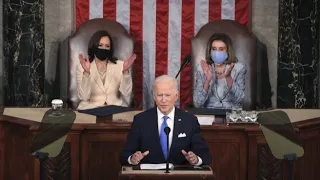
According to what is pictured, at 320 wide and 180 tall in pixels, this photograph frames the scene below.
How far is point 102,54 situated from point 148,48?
2.80 feet

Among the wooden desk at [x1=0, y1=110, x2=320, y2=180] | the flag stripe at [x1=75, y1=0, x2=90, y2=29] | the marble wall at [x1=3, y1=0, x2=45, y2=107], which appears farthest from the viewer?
the flag stripe at [x1=75, y1=0, x2=90, y2=29]

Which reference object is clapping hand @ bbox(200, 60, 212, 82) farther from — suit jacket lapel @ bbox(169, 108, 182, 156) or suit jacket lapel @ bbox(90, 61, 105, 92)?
suit jacket lapel @ bbox(169, 108, 182, 156)

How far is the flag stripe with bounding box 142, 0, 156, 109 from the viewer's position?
7.60 meters

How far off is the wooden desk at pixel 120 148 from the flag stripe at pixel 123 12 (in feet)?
7.91

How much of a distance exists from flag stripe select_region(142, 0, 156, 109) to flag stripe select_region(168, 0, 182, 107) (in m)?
0.19

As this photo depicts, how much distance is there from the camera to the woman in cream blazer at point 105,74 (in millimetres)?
6914

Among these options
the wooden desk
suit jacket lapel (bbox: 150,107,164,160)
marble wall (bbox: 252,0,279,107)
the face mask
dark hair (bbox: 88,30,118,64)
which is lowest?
the wooden desk

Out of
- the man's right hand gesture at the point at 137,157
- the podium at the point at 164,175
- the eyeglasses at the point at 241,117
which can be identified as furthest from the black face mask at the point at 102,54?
the podium at the point at 164,175

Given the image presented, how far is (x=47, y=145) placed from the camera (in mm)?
4352

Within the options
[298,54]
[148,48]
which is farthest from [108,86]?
[298,54]

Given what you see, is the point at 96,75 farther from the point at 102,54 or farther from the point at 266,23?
the point at 266,23

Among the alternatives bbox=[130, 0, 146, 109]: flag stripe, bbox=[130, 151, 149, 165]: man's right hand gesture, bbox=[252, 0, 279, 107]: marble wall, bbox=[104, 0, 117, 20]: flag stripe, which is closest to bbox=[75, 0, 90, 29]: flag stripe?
bbox=[104, 0, 117, 20]: flag stripe

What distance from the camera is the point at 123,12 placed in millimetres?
7582

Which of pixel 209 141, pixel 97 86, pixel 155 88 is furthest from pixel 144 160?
pixel 97 86
